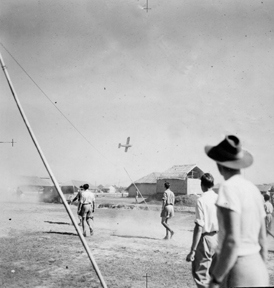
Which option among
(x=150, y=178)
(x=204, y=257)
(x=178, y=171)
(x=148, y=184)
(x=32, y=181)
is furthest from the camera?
(x=32, y=181)

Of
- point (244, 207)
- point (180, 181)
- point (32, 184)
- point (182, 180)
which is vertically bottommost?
point (32, 184)

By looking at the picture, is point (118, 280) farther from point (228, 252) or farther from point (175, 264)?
point (228, 252)

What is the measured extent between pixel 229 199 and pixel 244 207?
0.14 m

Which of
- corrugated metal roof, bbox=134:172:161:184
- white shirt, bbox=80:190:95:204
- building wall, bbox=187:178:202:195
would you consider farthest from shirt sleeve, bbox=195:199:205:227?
corrugated metal roof, bbox=134:172:161:184

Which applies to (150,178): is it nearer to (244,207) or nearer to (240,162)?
(240,162)

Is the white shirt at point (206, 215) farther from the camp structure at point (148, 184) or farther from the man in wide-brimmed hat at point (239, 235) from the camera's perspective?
the camp structure at point (148, 184)

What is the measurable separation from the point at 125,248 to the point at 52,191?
42.5 metres

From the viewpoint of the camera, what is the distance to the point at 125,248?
8664mm

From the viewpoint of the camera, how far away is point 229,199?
2225 millimetres

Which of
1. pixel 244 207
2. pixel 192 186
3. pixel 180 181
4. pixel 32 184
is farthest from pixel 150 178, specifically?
pixel 244 207

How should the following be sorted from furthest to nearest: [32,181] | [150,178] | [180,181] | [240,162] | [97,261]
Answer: [32,181], [150,178], [180,181], [97,261], [240,162]

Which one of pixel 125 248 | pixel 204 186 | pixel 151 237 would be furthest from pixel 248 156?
pixel 151 237

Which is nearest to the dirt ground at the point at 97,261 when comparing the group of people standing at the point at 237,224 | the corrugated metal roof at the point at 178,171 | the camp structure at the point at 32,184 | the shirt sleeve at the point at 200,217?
the shirt sleeve at the point at 200,217

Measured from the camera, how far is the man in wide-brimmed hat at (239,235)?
2.18m
